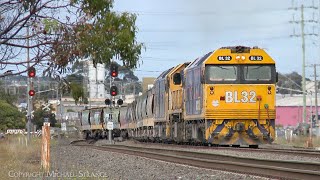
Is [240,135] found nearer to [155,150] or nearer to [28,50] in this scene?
[155,150]

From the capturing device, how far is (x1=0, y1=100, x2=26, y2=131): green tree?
74.8 metres

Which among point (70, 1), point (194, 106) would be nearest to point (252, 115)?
point (194, 106)

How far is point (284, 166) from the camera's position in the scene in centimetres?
1573

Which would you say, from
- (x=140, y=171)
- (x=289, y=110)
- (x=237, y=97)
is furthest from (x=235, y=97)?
(x=289, y=110)

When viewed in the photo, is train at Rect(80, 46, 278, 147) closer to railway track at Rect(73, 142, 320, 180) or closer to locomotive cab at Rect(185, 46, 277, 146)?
locomotive cab at Rect(185, 46, 277, 146)

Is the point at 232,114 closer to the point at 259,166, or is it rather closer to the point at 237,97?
the point at 237,97

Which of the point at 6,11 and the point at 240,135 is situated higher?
the point at 6,11

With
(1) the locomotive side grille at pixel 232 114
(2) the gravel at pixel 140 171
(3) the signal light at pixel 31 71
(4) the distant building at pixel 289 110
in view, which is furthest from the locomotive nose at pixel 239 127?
(4) the distant building at pixel 289 110

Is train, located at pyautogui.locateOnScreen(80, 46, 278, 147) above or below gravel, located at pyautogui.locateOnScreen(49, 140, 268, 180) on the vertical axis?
above

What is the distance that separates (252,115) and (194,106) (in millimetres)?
2715

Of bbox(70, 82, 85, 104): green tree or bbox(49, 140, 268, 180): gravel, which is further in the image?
bbox(49, 140, 268, 180): gravel

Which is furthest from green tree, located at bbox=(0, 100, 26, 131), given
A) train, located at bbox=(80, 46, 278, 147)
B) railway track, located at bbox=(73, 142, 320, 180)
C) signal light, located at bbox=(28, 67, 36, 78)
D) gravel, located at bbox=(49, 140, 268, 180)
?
signal light, located at bbox=(28, 67, 36, 78)

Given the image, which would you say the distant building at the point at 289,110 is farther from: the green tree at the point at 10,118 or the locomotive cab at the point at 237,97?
the locomotive cab at the point at 237,97

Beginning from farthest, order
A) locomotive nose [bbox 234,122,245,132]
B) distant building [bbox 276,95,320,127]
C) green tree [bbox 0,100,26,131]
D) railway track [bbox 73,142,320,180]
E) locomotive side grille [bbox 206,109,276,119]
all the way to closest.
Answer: distant building [bbox 276,95,320,127], green tree [bbox 0,100,26,131], locomotive side grille [bbox 206,109,276,119], locomotive nose [bbox 234,122,245,132], railway track [bbox 73,142,320,180]
